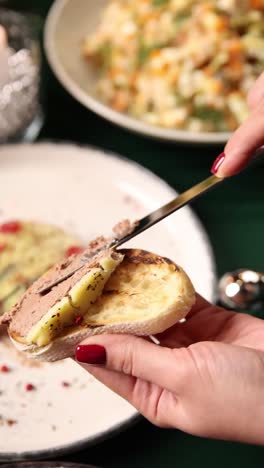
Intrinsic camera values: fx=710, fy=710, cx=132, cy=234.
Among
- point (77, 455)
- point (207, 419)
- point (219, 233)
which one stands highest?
point (207, 419)

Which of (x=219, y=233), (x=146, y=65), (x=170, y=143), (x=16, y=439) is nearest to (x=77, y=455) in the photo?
(x=16, y=439)

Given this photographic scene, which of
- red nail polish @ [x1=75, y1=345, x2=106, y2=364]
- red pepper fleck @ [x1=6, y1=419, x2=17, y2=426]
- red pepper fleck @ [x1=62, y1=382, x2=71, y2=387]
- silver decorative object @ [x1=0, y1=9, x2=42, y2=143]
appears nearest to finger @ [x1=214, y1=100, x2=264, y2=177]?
red nail polish @ [x1=75, y1=345, x2=106, y2=364]

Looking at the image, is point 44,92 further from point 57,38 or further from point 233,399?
point 233,399

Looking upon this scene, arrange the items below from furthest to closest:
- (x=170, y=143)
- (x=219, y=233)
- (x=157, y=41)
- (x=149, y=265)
→ 1. (x=157, y=41)
2. (x=170, y=143)
3. (x=219, y=233)
4. (x=149, y=265)

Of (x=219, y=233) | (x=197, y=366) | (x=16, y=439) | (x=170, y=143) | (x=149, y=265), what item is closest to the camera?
(x=197, y=366)

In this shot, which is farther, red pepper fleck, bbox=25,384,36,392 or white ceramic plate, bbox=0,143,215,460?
red pepper fleck, bbox=25,384,36,392

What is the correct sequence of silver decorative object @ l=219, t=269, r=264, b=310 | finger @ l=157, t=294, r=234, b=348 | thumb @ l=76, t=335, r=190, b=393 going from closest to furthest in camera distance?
1. thumb @ l=76, t=335, r=190, b=393
2. finger @ l=157, t=294, r=234, b=348
3. silver decorative object @ l=219, t=269, r=264, b=310

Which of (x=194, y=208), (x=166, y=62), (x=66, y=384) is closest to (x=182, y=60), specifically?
(x=166, y=62)

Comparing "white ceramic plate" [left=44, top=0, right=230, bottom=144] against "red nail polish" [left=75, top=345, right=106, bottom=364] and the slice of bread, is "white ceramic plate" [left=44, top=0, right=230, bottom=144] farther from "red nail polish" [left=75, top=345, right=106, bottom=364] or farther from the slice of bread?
"red nail polish" [left=75, top=345, right=106, bottom=364]
